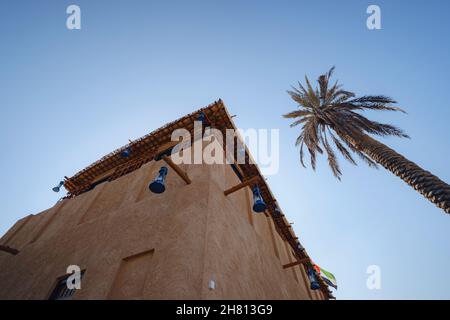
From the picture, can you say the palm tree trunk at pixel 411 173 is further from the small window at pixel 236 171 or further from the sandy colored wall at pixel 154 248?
the small window at pixel 236 171

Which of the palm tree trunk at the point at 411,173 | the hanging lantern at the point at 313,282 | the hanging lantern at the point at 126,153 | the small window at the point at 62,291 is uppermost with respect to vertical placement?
the hanging lantern at the point at 126,153

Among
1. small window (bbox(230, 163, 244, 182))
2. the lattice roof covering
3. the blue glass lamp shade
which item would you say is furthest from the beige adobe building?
small window (bbox(230, 163, 244, 182))

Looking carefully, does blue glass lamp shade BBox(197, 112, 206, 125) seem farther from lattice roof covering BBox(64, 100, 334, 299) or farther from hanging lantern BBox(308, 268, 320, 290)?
hanging lantern BBox(308, 268, 320, 290)

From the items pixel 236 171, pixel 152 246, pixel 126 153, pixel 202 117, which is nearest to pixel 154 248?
pixel 152 246

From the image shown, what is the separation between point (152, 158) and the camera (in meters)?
10.2

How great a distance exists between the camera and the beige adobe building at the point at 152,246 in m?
4.47

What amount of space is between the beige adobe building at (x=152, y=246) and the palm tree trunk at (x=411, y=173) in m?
4.29

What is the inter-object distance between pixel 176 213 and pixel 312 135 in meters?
8.77

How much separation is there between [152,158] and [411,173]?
8751 mm

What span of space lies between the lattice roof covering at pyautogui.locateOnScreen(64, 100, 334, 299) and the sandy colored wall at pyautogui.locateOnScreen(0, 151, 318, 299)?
85.2 inches

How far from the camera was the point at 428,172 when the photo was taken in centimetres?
695

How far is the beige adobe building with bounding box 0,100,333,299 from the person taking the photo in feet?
14.7

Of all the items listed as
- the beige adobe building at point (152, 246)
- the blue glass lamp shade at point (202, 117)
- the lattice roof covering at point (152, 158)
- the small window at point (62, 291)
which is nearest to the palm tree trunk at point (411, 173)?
the beige adobe building at point (152, 246)
